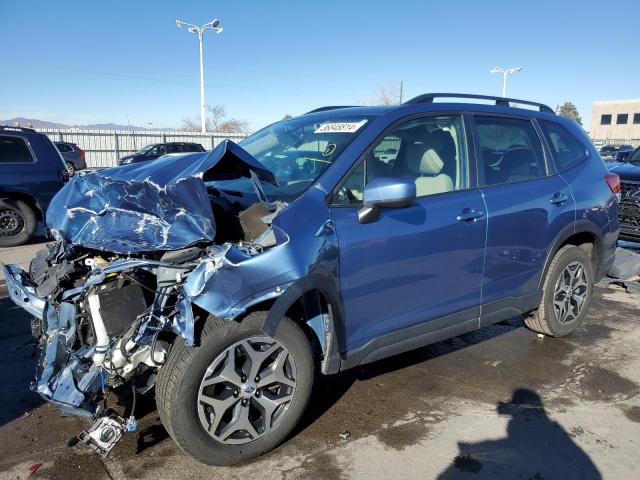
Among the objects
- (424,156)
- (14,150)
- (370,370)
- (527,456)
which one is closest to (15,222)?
(14,150)

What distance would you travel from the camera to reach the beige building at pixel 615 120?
6362 centimetres

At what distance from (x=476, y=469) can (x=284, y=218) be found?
171 centimetres

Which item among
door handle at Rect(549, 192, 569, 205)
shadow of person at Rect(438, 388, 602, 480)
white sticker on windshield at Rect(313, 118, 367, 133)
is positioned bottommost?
shadow of person at Rect(438, 388, 602, 480)

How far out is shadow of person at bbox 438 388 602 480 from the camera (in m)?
2.76

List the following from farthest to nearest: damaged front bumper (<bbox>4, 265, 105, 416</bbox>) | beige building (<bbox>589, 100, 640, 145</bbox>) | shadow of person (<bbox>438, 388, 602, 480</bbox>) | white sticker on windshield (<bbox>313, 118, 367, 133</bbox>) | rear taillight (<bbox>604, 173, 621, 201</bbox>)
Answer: beige building (<bbox>589, 100, 640, 145</bbox>) → rear taillight (<bbox>604, 173, 621, 201</bbox>) → white sticker on windshield (<bbox>313, 118, 367, 133</bbox>) → shadow of person (<bbox>438, 388, 602, 480</bbox>) → damaged front bumper (<bbox>4, 265, 105, 416</bbox>)

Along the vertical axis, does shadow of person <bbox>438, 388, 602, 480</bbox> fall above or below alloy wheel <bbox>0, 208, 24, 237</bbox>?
below

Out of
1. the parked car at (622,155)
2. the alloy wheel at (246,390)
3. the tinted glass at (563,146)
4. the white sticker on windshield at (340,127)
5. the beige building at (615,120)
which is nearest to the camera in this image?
the alloy wheel at (246,390)

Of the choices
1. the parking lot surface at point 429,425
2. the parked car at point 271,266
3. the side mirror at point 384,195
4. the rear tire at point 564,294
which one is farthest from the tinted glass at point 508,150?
the parking lot surface at point 429,425

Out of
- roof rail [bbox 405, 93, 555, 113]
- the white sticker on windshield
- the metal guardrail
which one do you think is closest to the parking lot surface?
the white sticker on windshield

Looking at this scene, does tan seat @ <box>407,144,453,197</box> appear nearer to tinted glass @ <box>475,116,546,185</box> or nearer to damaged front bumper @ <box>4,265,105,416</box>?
tinted glass @ <box>475,116,546,185</box>

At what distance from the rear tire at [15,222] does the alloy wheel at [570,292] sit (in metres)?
8.24

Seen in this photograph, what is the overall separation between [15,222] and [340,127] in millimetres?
7392

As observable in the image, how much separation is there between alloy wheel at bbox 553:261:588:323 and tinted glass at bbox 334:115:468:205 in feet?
5.26

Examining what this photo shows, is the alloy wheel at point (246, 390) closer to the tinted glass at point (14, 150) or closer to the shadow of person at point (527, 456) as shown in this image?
the shadow of person at point (527, 456)
